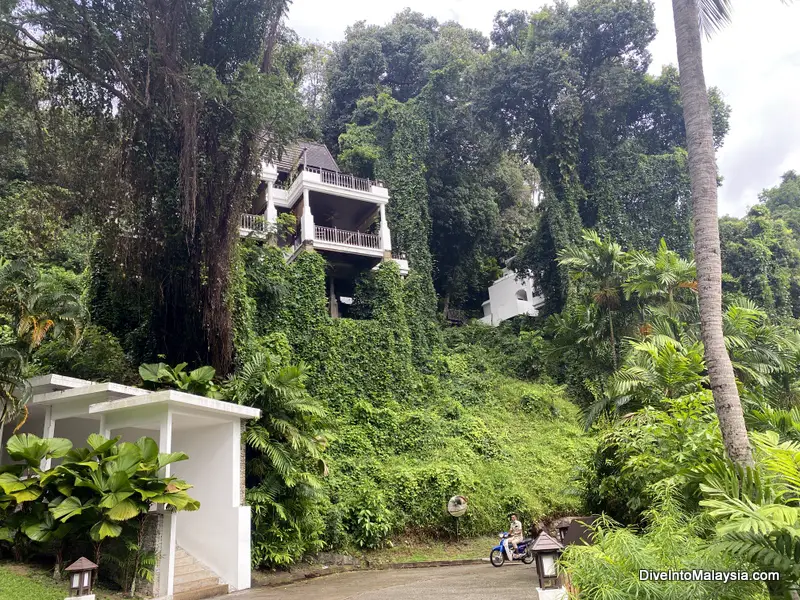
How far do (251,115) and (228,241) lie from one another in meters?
2.72

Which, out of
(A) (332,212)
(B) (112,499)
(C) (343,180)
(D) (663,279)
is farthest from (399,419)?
(B) (112,499)

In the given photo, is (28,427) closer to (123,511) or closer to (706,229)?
(123,511)

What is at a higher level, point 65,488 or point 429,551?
point 65,488

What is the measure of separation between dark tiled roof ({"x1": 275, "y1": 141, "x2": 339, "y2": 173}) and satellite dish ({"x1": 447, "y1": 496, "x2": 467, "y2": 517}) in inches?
543

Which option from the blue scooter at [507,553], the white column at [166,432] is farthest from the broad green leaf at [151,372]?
the blue scooter at [507,553]

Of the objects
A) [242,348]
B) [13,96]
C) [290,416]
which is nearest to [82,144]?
[13,96]

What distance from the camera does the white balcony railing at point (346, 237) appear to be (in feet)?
67.0

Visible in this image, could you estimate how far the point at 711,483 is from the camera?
213 inches

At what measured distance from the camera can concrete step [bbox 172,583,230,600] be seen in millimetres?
8692

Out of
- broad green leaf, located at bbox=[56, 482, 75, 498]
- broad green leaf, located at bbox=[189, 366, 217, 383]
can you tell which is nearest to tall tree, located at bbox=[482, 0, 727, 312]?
broad green leaf, located at bbox=[189, 366, 217, 383]

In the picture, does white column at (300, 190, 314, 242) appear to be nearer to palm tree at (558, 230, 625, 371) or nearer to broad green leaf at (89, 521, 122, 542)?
palm tree at (558, 230, 625, 371)

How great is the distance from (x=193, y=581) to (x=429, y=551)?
6.11 m

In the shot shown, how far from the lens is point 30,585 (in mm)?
7594

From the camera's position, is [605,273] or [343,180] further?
[343,180]
